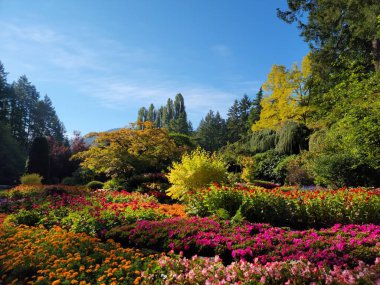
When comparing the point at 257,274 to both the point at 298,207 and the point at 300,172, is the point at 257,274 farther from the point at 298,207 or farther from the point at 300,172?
the point at 300,172

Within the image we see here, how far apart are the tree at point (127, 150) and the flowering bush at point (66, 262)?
976 centimetres

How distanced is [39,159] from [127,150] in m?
9.13

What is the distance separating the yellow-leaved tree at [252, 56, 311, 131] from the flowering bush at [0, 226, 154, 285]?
2165cm

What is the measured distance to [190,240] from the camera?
16.8 feet

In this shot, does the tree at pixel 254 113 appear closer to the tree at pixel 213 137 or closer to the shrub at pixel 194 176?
the tree at pixel 213 137

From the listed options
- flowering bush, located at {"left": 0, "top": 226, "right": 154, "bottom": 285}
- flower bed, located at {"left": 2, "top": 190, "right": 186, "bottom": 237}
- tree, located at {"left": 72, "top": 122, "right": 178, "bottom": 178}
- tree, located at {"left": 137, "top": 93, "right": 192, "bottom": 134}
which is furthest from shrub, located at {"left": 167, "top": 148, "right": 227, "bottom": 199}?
tree, located at {"left": 137, "top": 93, "right": 192, "bottom": 134}

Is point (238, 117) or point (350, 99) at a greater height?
point (238, 117)

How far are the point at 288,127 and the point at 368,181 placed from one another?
29.7 feet

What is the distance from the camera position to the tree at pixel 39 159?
20.6 meters

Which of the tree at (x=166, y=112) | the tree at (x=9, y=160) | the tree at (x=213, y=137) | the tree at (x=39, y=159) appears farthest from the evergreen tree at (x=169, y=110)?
the tree at (x=39, y=159)

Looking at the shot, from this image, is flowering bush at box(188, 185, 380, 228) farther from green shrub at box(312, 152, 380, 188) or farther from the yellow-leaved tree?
the yellow-leaved tree

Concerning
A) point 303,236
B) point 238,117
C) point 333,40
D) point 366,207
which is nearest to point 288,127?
point 333,40

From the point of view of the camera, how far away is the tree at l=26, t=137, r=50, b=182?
67.6 ft

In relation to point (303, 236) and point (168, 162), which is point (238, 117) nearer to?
point (168, 162)
